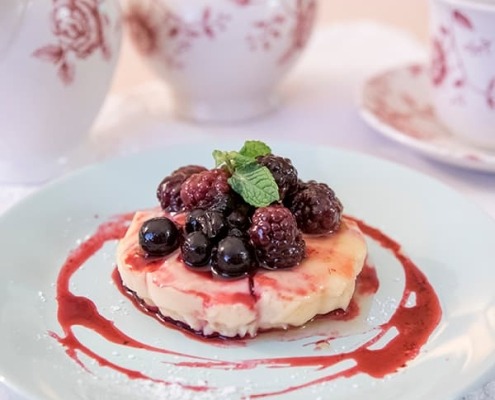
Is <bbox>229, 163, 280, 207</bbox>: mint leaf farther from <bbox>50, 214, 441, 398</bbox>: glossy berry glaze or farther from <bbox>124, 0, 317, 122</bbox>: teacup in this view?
<bbox>124, 0, 317, 122</bbox>: teacup

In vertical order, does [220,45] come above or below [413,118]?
above

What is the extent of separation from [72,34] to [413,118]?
0.62 meters

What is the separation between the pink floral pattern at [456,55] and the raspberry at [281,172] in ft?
1.46

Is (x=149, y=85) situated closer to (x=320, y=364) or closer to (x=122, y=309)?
(x=122, y=309)

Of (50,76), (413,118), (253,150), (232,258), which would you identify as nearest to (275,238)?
(232,258)

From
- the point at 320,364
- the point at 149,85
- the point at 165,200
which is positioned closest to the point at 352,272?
the point at 320,364

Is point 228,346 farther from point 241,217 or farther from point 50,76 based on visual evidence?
point 50,76

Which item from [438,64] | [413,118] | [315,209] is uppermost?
[315,209]

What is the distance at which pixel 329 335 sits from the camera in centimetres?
97

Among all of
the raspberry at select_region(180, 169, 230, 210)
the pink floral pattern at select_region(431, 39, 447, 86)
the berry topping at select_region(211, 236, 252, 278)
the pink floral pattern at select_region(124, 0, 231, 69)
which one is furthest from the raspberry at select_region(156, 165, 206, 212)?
the pink floral pattern at select_region(431, 39, 447, 86)

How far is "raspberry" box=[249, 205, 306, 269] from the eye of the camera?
97cm

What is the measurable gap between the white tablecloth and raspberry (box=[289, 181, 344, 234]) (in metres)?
0.34

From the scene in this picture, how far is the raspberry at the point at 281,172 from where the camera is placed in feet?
3.41

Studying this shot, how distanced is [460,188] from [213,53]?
490 millimetres
